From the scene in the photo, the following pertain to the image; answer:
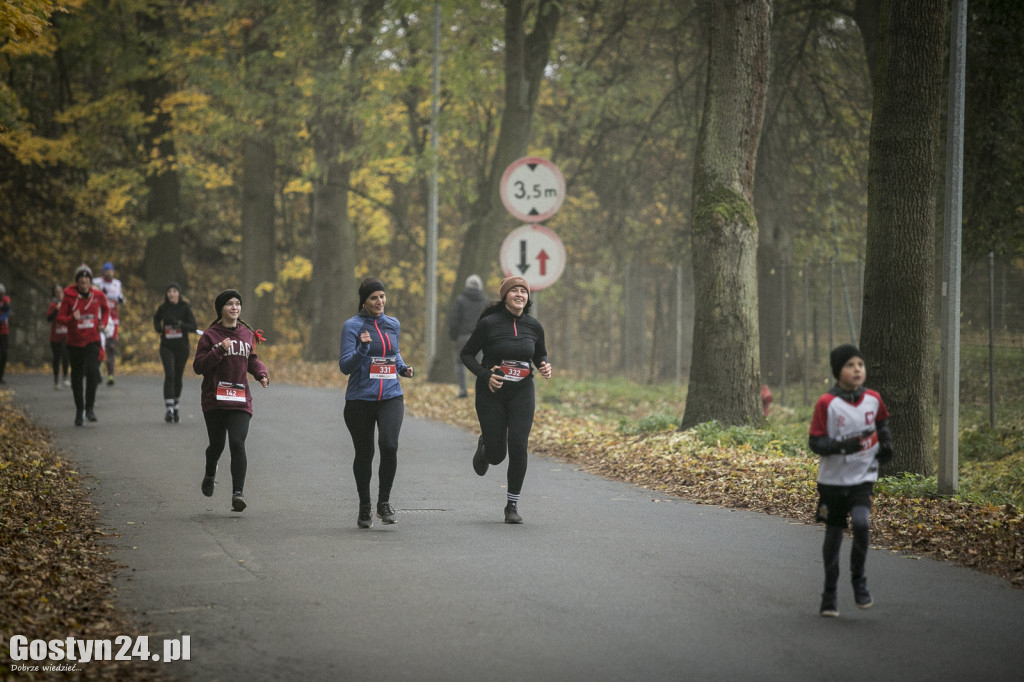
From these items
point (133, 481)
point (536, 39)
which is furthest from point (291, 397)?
point (133, 481)

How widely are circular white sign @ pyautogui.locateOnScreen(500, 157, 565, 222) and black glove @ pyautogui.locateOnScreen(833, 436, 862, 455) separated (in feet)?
29.6

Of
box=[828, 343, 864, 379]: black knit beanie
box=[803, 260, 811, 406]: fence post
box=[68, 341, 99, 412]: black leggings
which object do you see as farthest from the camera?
box=[803, 260, 811, 406]: fence post

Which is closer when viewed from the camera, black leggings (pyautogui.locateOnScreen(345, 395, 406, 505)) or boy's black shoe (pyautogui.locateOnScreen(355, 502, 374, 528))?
boy's black shoe (pyautogui.locateOnScreen(355, 502, 374, 528))

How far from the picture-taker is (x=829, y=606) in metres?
6.49

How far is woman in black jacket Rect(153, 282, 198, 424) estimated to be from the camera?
16.9 meters

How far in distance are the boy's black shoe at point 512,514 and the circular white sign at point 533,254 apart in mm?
5997

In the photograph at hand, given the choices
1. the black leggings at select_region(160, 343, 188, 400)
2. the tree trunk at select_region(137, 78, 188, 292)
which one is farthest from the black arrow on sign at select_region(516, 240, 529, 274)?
the tree trunk at select_region(137, 78, 188, 292)

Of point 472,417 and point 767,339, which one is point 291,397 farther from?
point 767,339

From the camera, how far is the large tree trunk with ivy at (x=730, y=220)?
14.5m

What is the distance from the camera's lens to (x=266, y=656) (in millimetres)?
5613

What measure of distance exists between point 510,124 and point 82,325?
10.6 m

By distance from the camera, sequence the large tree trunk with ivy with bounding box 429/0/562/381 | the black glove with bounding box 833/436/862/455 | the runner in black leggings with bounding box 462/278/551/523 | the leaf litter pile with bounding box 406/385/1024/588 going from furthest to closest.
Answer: the large tree trunk with ivy with bounding box 429/0/562/381
the runner in black leggings with bounding box 462/278/551/523
the leaf litter pile with bounding box 406/385/1024/588
the black glove with bounding box 833/436/862/455

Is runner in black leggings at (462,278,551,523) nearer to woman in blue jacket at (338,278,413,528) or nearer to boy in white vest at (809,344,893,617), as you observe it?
woman in blue jacket at (338,278,413,528)

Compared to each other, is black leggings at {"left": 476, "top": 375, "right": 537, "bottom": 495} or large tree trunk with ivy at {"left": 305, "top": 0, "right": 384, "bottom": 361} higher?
large tree trunk with ivy at {"left": 305, "top": 0, "right": 384, "bottom": 361}
